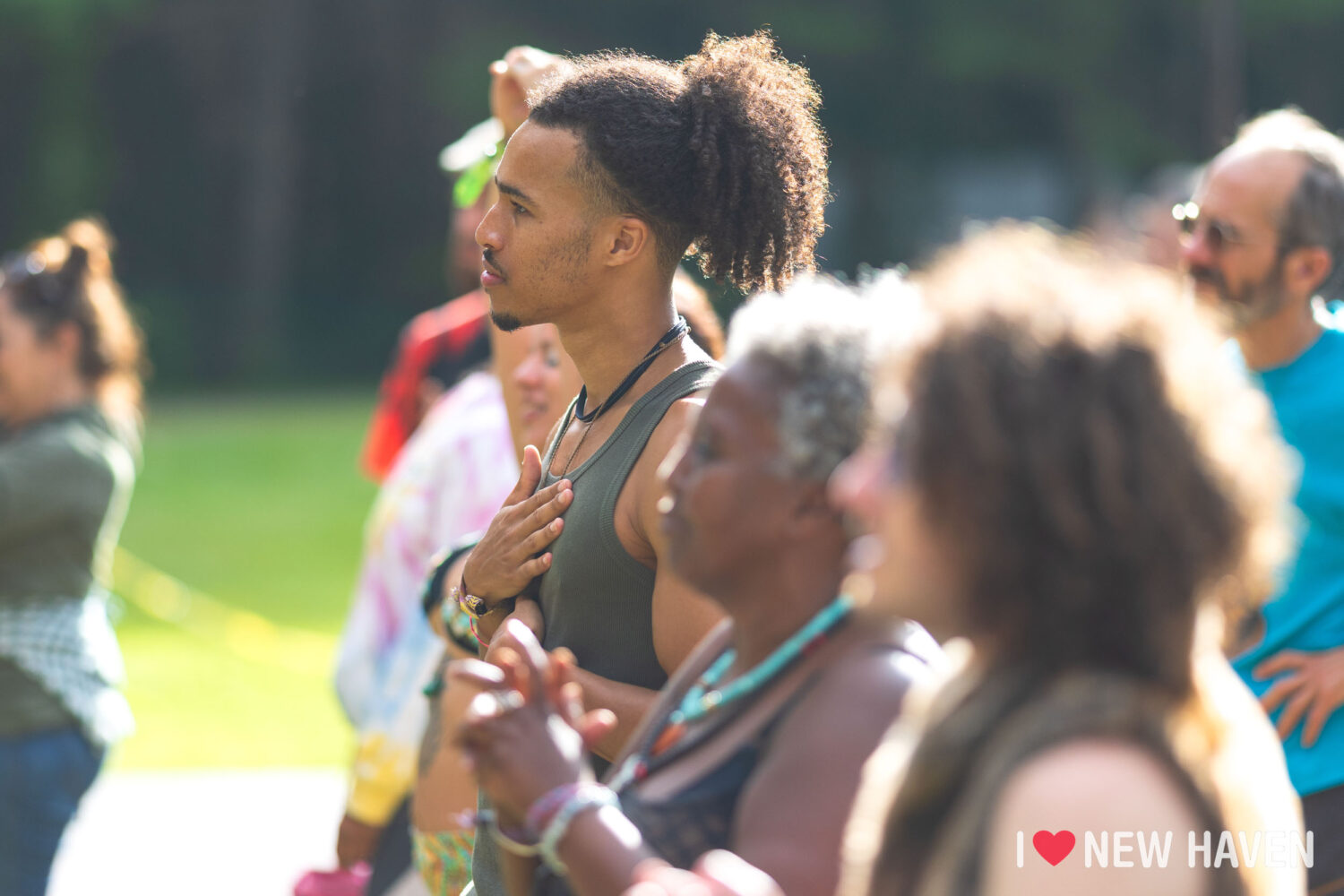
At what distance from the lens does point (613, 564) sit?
7.44 ft

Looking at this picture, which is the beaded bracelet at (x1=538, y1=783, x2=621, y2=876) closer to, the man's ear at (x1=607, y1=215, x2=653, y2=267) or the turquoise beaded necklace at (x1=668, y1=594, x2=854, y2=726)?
the turquoise beaded necklace at (x1=668, y1=594, x2=854, y2=726)

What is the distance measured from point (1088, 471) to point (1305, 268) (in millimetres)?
1874

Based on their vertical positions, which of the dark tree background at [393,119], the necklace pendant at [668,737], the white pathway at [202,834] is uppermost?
the dark tree background at [393,119]

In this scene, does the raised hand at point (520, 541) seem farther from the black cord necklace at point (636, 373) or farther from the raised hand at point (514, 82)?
the raised hand at point (514, 82)

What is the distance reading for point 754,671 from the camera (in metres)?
1.68

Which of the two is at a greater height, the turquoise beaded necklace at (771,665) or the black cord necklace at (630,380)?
the black cord necklace at (630,380)

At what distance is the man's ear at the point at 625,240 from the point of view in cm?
248

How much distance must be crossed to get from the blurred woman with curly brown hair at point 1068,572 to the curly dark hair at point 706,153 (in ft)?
3.76

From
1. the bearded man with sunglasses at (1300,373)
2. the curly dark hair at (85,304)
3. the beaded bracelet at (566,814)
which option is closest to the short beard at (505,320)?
the beaded bracelet at (566,814)

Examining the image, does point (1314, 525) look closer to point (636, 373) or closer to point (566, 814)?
point (636, 373)

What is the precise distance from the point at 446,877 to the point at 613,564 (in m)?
1.03

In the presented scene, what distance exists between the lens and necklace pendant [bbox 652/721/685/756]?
177 centimetres

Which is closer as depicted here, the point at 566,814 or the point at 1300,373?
the point at 566,814

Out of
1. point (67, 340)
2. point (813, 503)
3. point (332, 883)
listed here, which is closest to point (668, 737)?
→ point (813, 503)
